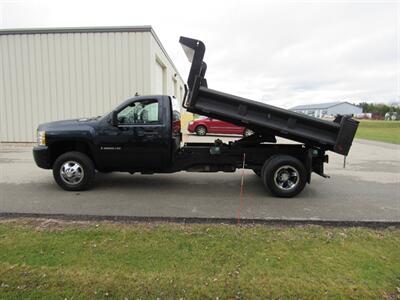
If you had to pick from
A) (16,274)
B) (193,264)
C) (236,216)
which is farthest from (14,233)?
(236,216)

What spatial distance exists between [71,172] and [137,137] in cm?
153

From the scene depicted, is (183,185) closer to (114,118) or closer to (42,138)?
(114,118)

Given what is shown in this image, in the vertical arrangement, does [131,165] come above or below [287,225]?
above

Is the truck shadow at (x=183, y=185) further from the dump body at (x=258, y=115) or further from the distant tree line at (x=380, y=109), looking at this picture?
the distant tree line at (x=380, y=109)

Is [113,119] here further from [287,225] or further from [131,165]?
[287,225]

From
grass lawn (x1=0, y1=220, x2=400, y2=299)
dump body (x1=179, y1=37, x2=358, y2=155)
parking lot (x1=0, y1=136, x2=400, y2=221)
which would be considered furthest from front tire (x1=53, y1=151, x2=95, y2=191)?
dump body (x1=179, y1=37, x2=358, y2=155)

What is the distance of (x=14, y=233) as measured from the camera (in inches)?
167

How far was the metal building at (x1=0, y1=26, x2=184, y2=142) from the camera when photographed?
14.9m

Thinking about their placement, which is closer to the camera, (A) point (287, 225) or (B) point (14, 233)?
(B) point (14, 233)

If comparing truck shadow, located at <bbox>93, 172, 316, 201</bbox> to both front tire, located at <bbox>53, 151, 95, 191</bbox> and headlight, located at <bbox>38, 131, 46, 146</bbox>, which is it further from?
headlight, located at <bbox>38, 131, 46, 146</bbox>

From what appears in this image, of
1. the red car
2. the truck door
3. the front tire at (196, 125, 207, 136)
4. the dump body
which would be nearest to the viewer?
the dump body

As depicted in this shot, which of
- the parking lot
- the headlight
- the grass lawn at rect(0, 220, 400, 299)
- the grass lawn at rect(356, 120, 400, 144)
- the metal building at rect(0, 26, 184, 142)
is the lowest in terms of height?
the grass lawn at rect(0, 220, 400, 299)

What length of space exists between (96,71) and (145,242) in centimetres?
1293

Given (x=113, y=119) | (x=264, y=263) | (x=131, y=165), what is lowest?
(x=264, y=263)
